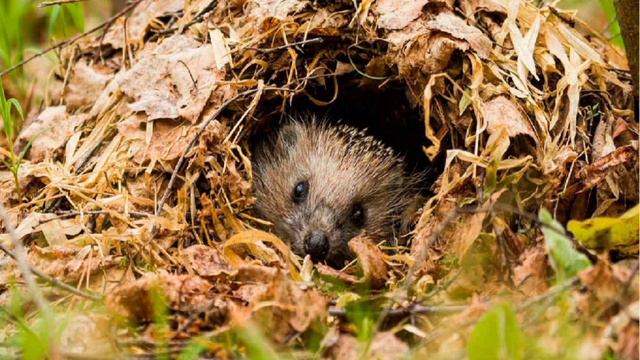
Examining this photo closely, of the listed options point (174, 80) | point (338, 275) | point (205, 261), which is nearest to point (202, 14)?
point (174, 80)

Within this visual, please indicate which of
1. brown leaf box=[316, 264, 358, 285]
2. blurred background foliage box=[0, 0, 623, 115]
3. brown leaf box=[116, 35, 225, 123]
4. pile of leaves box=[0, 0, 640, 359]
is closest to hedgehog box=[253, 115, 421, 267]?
pile of leaves box=[0, 0, 640, 359]

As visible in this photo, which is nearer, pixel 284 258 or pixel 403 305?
pixel 403 305

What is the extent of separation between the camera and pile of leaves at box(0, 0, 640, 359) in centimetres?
326

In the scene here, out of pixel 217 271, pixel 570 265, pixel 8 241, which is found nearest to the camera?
pixel 570 265

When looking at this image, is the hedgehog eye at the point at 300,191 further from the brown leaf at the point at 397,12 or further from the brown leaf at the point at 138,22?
the brown leaf at the point at 138,22

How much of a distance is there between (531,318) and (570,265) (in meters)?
0.32

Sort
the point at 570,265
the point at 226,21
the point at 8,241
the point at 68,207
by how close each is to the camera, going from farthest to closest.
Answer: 1. the point at 226,21
2. the point at 68,207
3. the point at 8,241
4. the point at 570,265

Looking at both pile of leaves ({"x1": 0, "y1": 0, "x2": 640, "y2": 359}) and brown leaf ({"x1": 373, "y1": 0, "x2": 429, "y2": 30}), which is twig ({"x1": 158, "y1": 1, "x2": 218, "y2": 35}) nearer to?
pile of leaves ({"x1": 0, "y1": 0, "x2": 640, "y2": 359})

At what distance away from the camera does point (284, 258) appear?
4461 mm

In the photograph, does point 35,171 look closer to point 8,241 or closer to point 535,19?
point 8,241

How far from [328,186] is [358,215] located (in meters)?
0.25

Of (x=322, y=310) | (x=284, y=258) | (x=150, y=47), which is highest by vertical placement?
(x=150, y=47)

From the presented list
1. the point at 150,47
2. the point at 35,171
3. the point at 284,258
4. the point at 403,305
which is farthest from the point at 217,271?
the point at 150,47

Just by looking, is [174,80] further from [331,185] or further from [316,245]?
[316,245]
